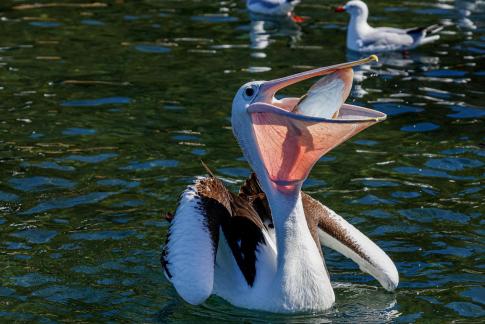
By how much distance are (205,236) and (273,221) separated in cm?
45

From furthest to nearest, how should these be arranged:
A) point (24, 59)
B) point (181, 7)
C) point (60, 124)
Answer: point (181, 7)
point (24, 59)
point (60, 124)

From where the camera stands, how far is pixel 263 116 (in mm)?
6223

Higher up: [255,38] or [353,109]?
[353,109]

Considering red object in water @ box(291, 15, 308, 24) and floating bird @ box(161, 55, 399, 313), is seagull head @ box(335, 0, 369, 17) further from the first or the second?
floating bird @ box(161, 55, 399, 313)

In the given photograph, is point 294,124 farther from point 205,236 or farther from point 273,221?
point 205,236

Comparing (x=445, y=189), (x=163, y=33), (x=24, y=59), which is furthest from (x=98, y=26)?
(x=445, y=189)

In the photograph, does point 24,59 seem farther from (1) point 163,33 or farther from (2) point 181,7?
(2) point 181,7

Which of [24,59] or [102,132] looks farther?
[24,59]

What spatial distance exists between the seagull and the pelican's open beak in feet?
23.5

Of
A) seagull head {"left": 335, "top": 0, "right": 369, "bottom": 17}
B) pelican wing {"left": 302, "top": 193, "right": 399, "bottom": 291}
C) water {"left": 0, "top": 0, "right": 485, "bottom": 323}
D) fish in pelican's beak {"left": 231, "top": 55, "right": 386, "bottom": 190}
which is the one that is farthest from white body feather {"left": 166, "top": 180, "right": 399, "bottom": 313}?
seagull head {"left": 335, "top": 0, "right": 369, "bottom": 17}

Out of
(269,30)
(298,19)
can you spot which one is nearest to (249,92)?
(269,30)

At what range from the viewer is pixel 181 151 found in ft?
31.6

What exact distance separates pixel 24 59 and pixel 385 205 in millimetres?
5802

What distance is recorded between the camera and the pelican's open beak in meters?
6.02
